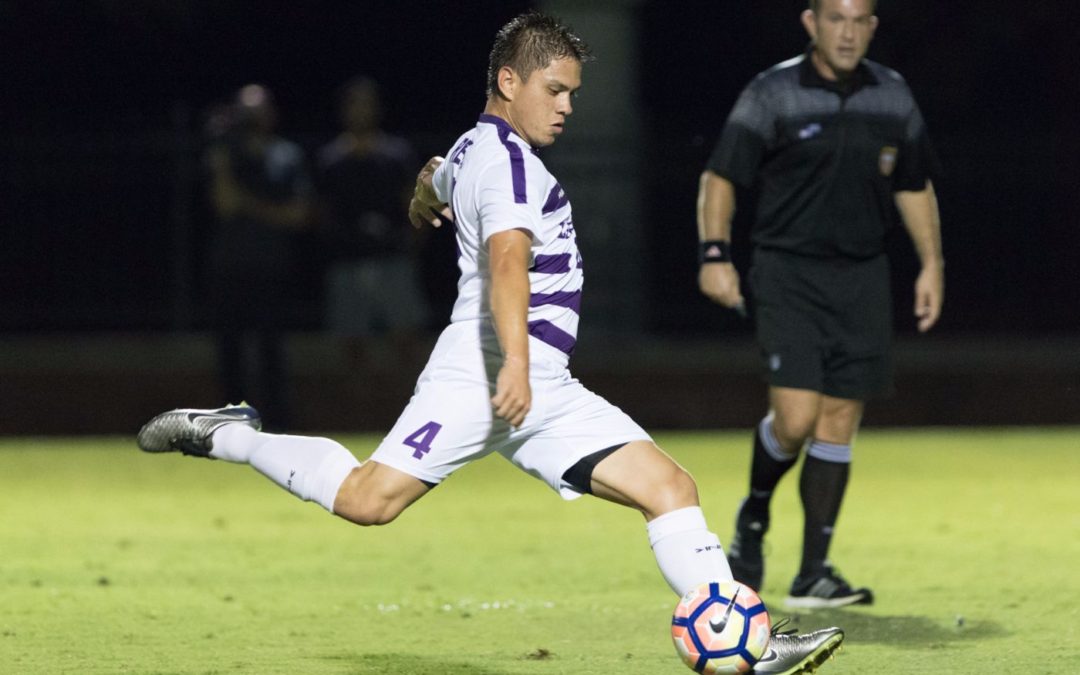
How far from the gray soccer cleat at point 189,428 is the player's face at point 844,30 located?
2564 mm

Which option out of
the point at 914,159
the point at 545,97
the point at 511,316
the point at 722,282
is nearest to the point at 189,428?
the point at 511,316

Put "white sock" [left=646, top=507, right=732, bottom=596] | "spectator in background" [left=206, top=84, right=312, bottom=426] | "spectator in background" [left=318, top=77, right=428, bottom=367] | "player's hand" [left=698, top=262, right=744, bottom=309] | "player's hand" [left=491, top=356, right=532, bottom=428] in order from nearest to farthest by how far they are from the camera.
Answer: "player's hand" [left=491, top=356, right=532, bottom=428] → "white sock" [left=646, top=507, right=732, bottom=596] → "player's hand" [left=698, top=262, right=744, bottom=309] → "spectator in background" [left=206, top=84, right=312, bottom=426] → "spectator in background" [left=318, top=77, right=428, bottom=367]

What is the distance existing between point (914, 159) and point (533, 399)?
2.48 m

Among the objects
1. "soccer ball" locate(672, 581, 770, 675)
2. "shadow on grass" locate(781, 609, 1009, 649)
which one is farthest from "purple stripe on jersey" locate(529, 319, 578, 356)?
"shadow on grass" locate(781, 609, 1009, 649)

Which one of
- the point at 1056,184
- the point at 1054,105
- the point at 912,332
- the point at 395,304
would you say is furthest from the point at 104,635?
the point at 1054,105

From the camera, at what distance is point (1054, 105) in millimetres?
21750

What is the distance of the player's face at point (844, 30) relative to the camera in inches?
304

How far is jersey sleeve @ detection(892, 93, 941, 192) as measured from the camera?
7922mm

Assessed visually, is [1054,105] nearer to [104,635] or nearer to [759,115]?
[759,115]

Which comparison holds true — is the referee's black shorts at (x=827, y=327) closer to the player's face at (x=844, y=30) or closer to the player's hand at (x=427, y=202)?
the player's face at (x=844, y=30)

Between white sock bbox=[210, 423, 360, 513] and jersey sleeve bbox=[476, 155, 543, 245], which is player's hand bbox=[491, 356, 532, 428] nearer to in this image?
jersey sleeve bbox=[476, 155, 543, 245]

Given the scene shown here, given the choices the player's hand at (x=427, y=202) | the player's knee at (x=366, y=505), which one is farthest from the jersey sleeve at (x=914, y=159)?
the player's knee at (x=366, y=505)

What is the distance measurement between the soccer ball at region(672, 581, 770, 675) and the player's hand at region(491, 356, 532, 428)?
2.43 feet

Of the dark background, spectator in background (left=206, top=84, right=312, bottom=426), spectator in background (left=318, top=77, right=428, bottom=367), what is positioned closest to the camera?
spectator in background (left=206, top=84, right=312, bottom=426)
